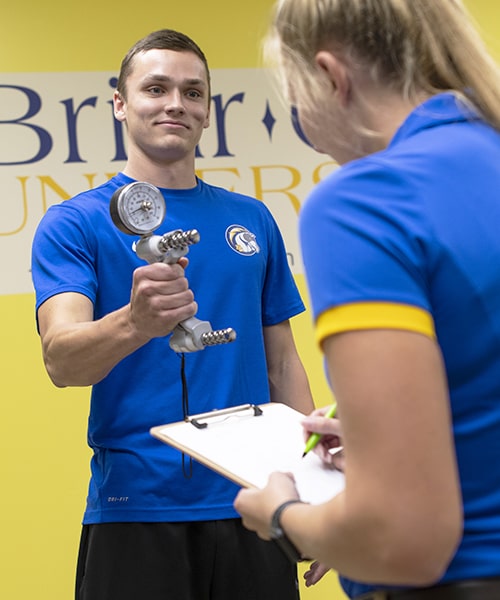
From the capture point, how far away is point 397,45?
2.74ft

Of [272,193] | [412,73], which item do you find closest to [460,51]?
[412,73]

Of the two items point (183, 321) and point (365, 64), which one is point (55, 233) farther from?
point (365, 64)

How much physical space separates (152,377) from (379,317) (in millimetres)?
1032

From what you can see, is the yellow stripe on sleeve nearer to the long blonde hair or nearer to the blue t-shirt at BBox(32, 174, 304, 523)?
the long blonde hair

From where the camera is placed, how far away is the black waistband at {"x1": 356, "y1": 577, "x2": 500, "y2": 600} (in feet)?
2.47

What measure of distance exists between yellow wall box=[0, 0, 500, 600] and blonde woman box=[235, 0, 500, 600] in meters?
2.21

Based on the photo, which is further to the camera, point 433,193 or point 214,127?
point 214,127

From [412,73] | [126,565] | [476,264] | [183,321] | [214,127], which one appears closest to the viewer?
[476,264]

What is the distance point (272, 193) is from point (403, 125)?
2.35m

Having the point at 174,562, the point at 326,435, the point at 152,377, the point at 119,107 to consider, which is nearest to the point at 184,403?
the point at 152,377

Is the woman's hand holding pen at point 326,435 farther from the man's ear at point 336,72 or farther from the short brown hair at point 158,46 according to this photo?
the short brown hair at point 158,46

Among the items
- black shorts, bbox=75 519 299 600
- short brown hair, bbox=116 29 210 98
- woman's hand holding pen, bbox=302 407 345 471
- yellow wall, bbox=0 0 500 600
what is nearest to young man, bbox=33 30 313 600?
black shorts, bbox=75 519 299 600

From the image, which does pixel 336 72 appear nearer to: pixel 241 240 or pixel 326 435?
pixel 326 435

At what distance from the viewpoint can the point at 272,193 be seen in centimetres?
318
